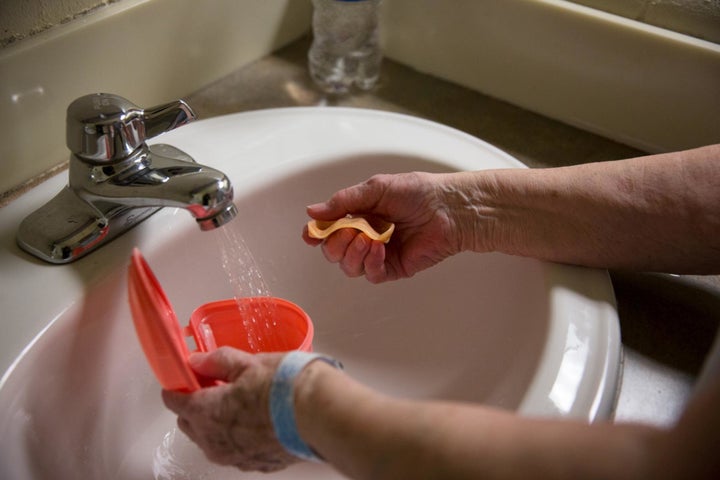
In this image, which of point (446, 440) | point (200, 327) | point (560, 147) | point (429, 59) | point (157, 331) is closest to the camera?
point (446, 440)

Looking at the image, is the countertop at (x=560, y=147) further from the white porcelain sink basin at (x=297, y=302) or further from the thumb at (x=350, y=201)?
the thumb at (x=350, y=201)

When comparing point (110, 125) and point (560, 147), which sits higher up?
point (110, 125)

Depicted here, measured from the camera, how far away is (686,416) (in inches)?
13.0

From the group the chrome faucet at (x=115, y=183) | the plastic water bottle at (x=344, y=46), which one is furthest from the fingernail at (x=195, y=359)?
the plastic water bottle at (x=344, y=46)

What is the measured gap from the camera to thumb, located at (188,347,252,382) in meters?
0.49

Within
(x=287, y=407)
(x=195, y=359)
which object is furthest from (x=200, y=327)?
(x=287, y=407)

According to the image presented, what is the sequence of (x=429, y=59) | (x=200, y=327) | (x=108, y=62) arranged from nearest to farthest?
(x=200, y=327) → (x=108, y=62) → (x=429, y=59)

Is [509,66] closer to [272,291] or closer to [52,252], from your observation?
[272,291]

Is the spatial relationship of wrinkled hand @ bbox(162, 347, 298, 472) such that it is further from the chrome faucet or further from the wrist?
the wrist

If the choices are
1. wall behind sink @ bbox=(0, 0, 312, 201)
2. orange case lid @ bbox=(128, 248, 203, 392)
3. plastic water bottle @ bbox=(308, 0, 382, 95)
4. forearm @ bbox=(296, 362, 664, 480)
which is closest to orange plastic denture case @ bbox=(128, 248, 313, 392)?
orange case lid @ bbox=(128, 248, 203, 392)

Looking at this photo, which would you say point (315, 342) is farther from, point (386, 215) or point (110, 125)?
point (110, 125)

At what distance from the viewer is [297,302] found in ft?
2.44

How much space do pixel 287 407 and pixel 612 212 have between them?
34cm

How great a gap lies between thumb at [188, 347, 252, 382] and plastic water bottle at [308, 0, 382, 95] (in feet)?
1.56
